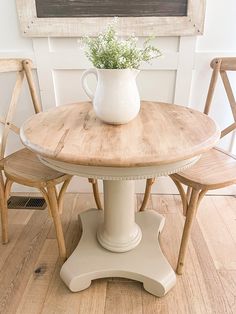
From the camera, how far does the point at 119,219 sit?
1212 mm

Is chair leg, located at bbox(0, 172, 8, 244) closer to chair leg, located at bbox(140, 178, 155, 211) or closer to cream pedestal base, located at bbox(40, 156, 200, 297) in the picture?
cream pedestal base, located at bbox(40, 156, 200, 297)

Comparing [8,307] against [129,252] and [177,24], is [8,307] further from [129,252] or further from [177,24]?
[177,24]

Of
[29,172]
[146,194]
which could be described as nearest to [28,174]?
[29,172]

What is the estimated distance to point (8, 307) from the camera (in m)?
1.08

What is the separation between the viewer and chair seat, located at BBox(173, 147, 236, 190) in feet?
3.44

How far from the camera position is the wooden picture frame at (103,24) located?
52.9 inches

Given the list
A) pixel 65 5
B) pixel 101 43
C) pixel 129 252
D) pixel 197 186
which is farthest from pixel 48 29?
pixel 129 252

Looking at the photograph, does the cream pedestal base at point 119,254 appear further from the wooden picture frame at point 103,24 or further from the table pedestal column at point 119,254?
the wooden picture frame at point 103,24

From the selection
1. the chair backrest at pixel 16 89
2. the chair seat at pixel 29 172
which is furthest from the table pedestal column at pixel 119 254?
the chair backrest at pixel 16 89

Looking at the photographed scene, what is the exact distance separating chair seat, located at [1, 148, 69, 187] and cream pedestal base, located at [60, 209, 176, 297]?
0.39 metres

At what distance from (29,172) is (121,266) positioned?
604 millimetres

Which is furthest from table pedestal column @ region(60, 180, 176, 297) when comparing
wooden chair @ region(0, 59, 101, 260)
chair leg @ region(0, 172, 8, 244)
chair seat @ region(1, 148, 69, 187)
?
chair leg @ region(0, 172, 8, 244)

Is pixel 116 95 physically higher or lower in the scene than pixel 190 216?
higher

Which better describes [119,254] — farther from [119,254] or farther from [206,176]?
[206,176]
